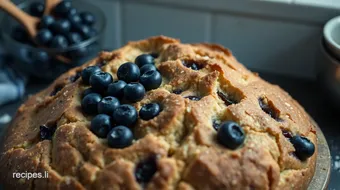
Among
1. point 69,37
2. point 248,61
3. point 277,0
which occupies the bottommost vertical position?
point 248,61

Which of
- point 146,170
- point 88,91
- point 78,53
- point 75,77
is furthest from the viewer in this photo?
point 78,53

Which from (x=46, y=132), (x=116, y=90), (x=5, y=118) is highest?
(x=116, y=90)

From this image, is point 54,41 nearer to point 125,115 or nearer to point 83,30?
point 83,30

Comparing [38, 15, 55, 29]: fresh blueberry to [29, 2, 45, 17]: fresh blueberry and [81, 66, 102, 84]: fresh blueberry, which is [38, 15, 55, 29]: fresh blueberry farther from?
[81, 66, 102, 84]: fresh blueberry

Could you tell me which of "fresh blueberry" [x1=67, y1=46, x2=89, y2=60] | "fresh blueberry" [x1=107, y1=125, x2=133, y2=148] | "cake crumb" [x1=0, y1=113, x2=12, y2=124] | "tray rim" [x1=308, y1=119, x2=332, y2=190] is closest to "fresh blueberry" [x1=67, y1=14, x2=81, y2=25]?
"fresh blueberry" [x1=67, y1=46, x2=89, y2=60]

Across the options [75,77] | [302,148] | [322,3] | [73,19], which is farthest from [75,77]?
[322,3]

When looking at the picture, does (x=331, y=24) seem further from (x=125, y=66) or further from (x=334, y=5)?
(x=125, y=66)

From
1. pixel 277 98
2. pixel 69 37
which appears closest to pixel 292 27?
pixel 277 98
